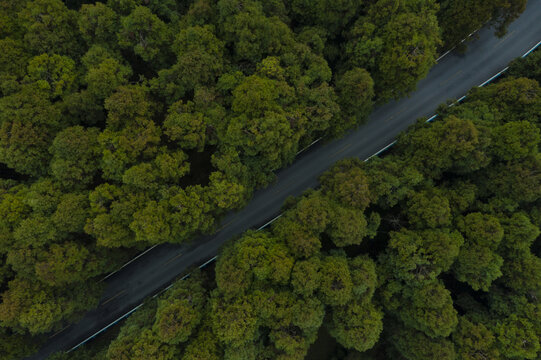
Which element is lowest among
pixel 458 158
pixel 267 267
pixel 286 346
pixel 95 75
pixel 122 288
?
pixel 286 346

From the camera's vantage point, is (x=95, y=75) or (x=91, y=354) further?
(x=91, y=354)

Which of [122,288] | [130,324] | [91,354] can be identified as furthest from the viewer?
[122,288]

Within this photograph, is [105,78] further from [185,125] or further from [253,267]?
[253,267]

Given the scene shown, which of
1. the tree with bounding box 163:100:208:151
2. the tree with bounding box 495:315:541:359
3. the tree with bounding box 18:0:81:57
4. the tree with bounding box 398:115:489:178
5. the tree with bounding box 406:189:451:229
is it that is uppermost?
the tree with bounding box 18:0:81:57

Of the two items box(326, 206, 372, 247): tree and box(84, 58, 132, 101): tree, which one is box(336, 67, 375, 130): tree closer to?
box(326, 206, 372, 247): tree

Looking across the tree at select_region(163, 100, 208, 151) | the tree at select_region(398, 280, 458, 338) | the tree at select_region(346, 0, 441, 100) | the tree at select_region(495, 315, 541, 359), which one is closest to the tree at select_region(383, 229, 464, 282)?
the tree at select_region(398, 280, 458, 338)

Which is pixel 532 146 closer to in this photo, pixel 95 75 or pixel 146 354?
pixel 146 354

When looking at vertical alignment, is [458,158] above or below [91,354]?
below

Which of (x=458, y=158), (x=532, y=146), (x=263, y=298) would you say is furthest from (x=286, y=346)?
(x=532, y=146)
